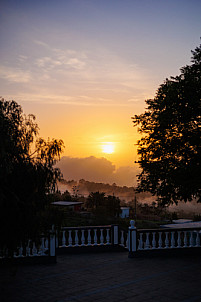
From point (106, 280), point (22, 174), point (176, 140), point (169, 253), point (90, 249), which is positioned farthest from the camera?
point (176, 140)

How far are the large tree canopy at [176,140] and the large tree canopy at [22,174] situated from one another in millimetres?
10852

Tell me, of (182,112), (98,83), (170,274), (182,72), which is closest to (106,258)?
(170,274)

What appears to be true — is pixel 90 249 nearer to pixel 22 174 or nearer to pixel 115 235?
pixel 115 235

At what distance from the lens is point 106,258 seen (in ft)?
44.4

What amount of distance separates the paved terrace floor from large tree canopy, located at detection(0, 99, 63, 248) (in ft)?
4.02

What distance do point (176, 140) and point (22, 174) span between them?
12.5m

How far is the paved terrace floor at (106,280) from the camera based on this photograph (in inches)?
355

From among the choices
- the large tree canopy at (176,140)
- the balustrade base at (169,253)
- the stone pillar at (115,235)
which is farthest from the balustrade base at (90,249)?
the large tree canopy at (176,140)

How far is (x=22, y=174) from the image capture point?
707 cm

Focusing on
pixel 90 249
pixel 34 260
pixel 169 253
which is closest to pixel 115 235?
pixel 90 249

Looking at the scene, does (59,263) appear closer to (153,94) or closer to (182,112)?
(182,112)

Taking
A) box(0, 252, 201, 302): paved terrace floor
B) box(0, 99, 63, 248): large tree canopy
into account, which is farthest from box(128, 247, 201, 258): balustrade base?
box(0, 99, 63, 248): large tree canopy

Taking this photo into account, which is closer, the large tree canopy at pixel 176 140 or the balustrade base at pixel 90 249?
the balustrade base at pixel 90 249

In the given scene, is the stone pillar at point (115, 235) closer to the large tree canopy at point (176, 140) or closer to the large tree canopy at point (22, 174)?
the large tree canopy at point (176, 140)
